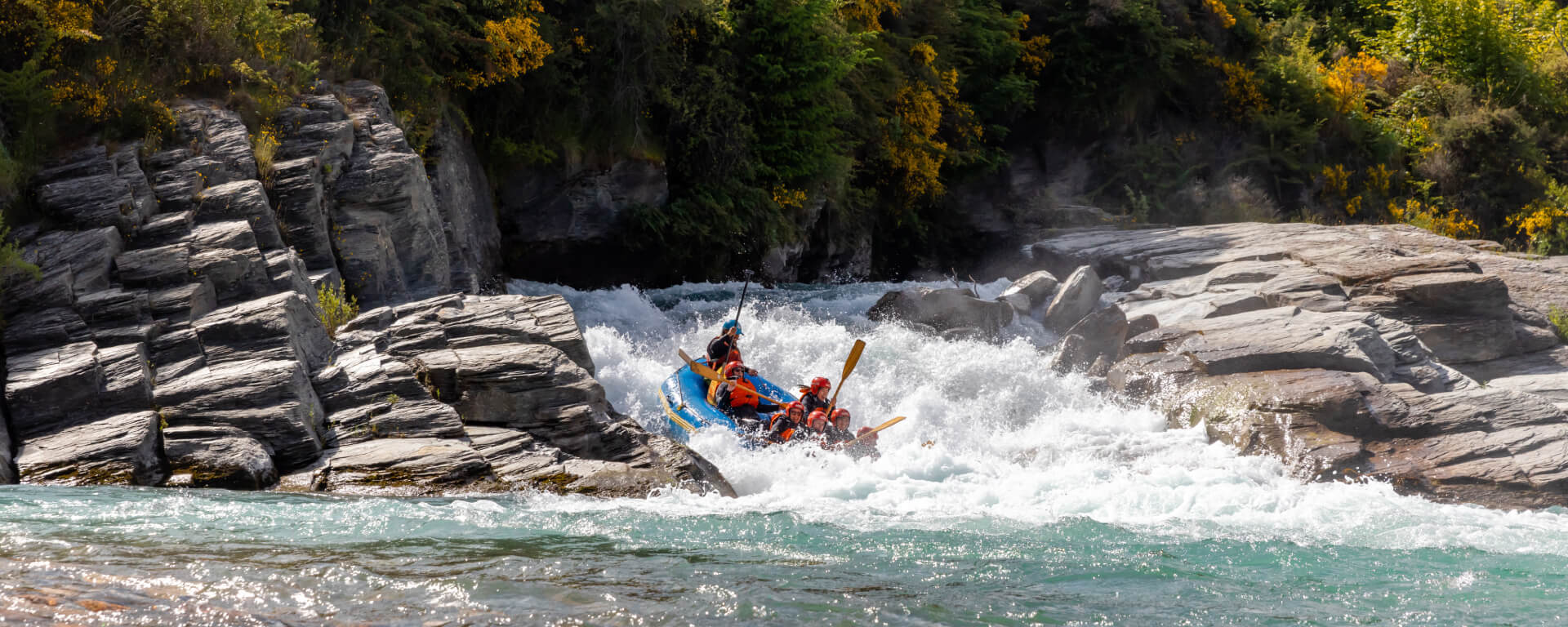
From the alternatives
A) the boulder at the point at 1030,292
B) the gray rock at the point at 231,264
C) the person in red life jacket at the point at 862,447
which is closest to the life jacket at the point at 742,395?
the person in red life jacket at the point at 862,447

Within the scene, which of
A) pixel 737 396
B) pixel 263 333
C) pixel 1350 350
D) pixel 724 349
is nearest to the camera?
pixel 263 333

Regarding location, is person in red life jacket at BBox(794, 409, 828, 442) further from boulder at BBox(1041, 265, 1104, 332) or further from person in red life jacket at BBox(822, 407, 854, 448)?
boulder at BBox(1041, 265, 1104, 332)

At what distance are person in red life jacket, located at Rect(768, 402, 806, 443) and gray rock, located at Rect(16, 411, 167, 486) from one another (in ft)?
15.8

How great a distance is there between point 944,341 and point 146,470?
9594mm

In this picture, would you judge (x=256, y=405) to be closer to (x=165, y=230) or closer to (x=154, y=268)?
(x=154, y=268)

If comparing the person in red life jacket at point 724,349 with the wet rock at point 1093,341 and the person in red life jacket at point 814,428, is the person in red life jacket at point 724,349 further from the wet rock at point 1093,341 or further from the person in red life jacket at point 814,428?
the wet rock at point 1093,341

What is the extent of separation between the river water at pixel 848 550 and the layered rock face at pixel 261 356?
0.56m

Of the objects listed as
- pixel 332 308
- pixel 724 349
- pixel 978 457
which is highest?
pixel 332 308

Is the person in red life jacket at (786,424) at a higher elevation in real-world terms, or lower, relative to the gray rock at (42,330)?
lower

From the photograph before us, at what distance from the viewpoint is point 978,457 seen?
10.1 meters

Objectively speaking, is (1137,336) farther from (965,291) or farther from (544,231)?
(544,231)

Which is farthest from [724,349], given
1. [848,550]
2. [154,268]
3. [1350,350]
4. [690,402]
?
[1350,350]

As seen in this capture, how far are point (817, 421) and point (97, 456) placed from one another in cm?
554

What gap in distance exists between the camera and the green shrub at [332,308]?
30.0 feet
